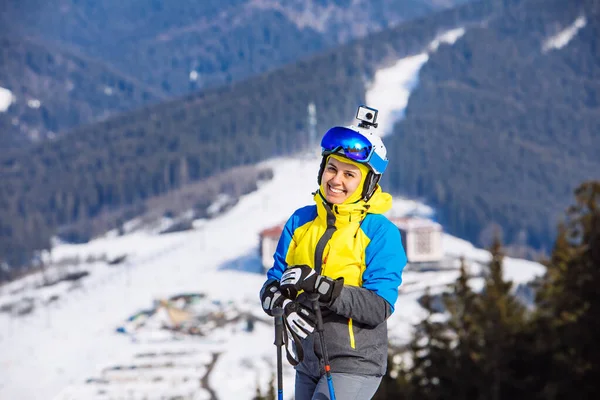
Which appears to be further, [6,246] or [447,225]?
[6,246]

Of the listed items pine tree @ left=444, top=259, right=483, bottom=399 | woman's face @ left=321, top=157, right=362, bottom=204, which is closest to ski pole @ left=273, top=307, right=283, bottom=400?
woman's face @ left=321, top=157, right=362, bottom=204

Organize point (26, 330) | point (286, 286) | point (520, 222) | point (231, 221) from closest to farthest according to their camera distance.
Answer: point (286, 286), point (26, 330), point (231, 221), point (520, 222)

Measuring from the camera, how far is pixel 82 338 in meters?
104

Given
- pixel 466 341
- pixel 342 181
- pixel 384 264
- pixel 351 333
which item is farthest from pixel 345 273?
pixel 466 341

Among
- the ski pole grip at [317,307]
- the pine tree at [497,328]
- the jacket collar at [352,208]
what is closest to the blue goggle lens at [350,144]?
the jacket collar at [352,208]

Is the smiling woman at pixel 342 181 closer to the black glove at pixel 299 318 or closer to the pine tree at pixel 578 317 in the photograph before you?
the black glove at pixel 299 318

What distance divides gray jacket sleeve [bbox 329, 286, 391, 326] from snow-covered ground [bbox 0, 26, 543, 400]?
145 feet

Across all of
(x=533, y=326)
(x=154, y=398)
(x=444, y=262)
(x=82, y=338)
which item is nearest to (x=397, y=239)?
(x=533, y=326)

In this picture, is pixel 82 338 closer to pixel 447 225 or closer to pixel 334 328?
pixel 447 225

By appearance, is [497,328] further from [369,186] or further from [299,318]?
[299,318]

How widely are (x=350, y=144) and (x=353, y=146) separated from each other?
0.02 m

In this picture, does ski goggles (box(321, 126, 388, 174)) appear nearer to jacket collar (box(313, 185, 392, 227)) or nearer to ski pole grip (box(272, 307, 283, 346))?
jacket collar (box(313, 185, 392, 227))

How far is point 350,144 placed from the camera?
674cm

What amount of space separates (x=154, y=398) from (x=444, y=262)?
191ft
